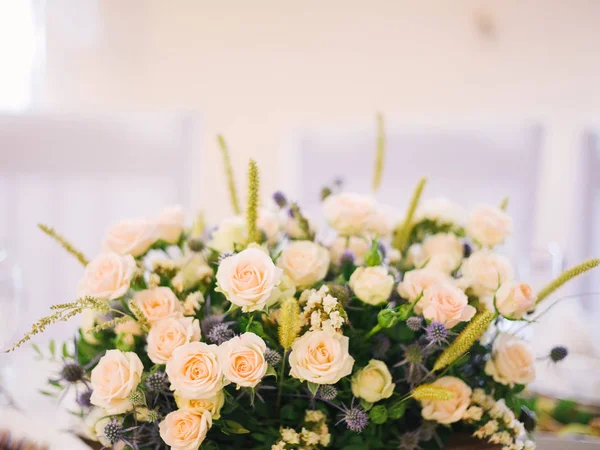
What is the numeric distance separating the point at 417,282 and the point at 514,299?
11 cm

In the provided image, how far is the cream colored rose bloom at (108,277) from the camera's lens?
1.95 feet

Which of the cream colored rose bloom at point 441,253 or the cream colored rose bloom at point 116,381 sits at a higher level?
the cream colored rose bloom at point 441,253

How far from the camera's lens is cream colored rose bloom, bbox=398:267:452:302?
24.1 inches

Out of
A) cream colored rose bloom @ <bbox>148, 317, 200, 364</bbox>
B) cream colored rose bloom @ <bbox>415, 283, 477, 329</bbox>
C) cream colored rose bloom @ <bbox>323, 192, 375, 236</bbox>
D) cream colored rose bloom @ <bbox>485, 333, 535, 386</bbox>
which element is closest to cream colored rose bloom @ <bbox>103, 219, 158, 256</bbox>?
cream colored rose bloom @ <bbox>148, 317, 200, 364</bbox>

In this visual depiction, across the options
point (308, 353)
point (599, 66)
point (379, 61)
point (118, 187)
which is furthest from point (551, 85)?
point (308, 353)

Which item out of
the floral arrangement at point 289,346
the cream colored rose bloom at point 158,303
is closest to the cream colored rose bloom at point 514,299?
the floral arrangement at point 289,346

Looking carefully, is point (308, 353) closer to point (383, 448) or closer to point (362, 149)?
point (383, 448)

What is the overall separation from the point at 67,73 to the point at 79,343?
2366 millimetres

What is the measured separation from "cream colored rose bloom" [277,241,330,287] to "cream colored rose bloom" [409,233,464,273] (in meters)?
0.14

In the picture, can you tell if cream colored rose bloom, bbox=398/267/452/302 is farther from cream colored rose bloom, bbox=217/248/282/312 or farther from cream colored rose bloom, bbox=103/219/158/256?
cream colored rose bloom, bbox=103/219/158/256

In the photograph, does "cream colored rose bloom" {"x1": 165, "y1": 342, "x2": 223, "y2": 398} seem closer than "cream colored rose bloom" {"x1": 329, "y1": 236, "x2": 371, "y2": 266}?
Yes

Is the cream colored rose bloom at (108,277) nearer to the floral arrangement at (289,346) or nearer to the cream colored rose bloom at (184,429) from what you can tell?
the floral arrangement at (289,346)

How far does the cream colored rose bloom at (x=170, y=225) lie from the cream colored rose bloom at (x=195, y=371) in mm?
200

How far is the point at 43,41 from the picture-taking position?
2.68m
